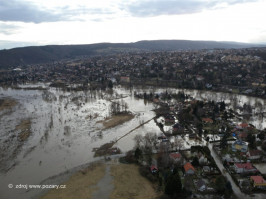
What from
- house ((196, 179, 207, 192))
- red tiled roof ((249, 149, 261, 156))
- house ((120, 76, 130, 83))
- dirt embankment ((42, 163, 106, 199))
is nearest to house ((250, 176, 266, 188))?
house ((196, 179, 207, 192))

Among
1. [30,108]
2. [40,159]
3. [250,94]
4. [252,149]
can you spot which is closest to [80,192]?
[40,159]

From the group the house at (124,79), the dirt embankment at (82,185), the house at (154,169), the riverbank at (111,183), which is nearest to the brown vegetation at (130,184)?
the riverbank at (111,183)

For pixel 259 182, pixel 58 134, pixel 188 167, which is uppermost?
pixel 188 167

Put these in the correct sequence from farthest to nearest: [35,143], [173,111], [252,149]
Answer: [173,111], [35,143], [252,149]

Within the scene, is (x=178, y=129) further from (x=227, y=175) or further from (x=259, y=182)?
(x=259, y=182)

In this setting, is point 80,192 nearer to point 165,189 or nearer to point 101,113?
point 165,189

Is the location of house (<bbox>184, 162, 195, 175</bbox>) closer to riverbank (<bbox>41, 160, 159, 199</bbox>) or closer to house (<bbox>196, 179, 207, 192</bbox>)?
house (<bbox>196, 179, 207, 192</bbox>)

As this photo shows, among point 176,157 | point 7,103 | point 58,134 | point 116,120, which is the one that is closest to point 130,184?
point 176,157
